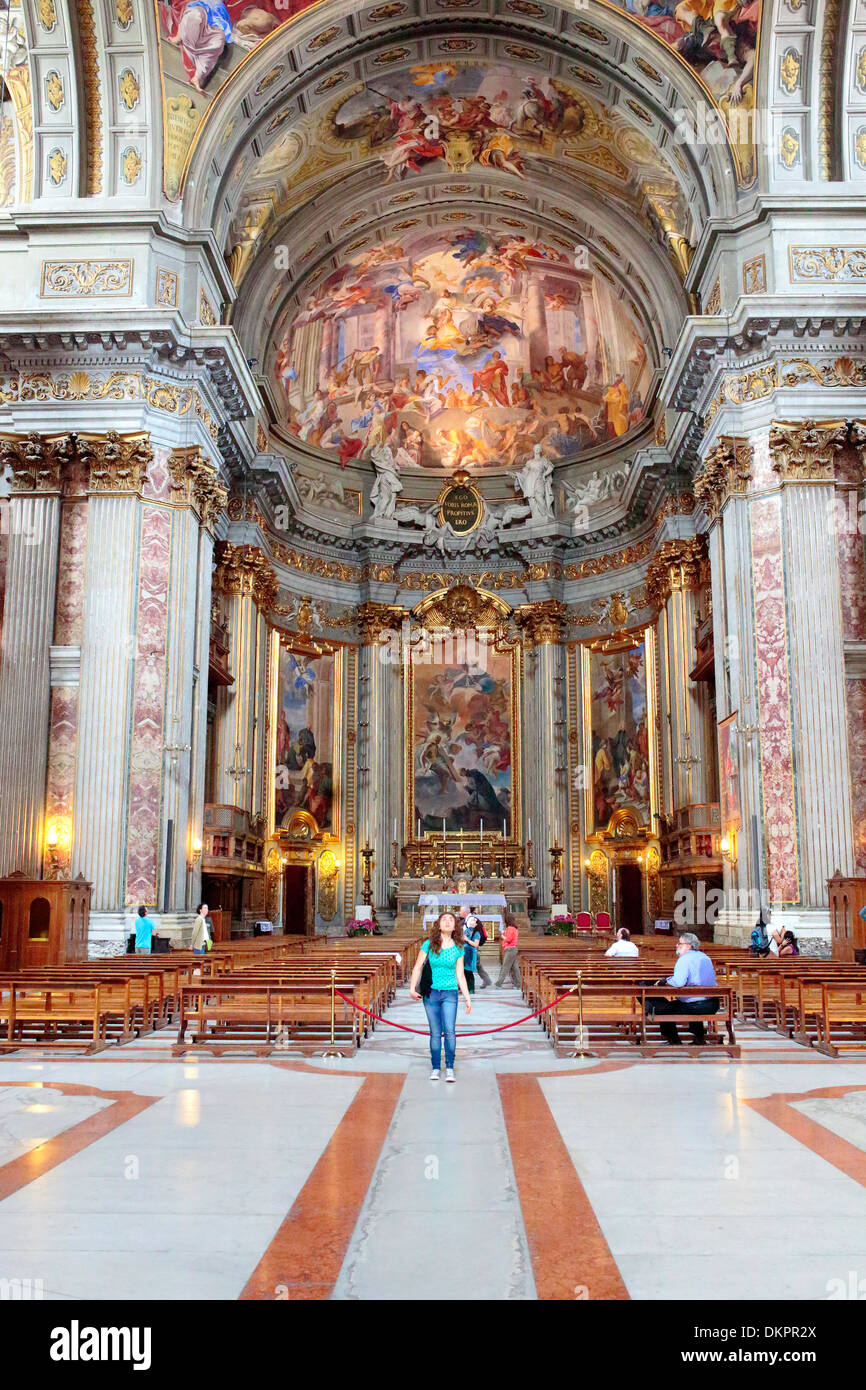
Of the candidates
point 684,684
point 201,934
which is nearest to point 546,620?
point 684,684

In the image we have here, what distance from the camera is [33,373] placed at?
23.4 m

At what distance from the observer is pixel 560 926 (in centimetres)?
3297

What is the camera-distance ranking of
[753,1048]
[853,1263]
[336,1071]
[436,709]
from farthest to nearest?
[436,709] → [753,1048] → [336,1071] → [853,1263]

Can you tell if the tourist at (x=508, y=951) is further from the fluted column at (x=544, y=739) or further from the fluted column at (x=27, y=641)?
the fluted column at (x=544, y=739)

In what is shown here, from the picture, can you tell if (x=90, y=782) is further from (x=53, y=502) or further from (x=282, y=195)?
(x=282, y=195)

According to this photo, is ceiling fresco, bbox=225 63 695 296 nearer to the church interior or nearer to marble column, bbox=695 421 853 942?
the church interior

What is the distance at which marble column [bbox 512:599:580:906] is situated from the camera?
3544 centimetres

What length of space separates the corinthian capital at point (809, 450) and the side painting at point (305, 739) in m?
17.0

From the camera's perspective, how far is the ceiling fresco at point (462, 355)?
3506 cm

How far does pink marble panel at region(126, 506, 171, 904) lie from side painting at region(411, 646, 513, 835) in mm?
14993

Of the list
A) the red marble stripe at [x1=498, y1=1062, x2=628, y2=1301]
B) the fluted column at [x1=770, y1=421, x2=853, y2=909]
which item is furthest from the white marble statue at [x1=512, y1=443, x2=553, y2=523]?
the red marble stripe at [x1=498, y1=1062, x2=628, y2=1301]
